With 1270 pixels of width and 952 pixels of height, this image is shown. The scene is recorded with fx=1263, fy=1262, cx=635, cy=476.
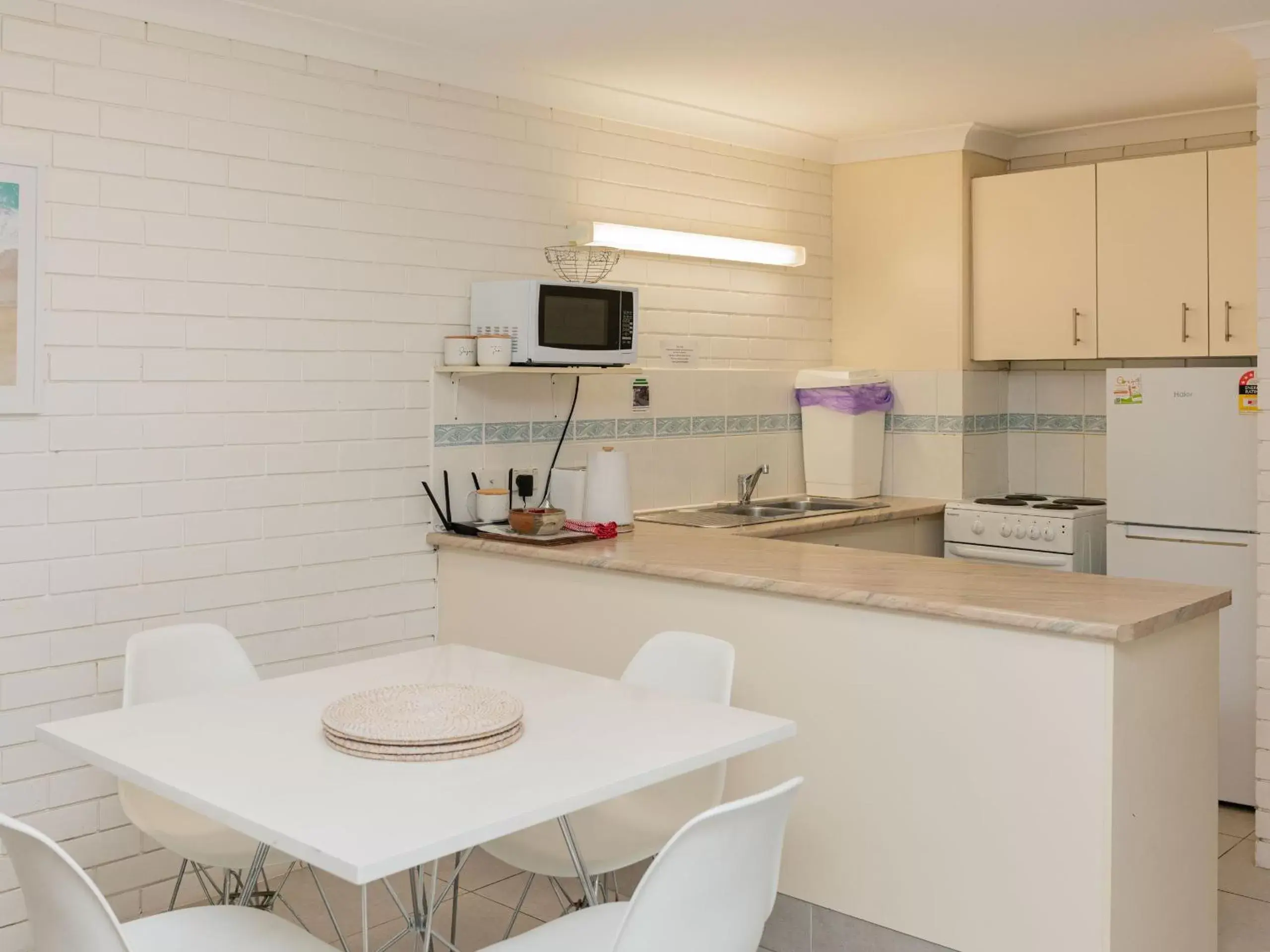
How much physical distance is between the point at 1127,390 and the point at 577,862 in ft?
9.98

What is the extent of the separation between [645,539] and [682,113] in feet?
5.80

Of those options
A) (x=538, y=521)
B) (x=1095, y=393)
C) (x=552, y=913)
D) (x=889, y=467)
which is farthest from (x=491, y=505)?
(x=1095, y=393)

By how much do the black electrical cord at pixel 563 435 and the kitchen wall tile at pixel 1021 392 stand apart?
7.09 feet

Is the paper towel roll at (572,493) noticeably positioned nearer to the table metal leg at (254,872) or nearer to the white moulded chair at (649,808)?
the white moulded chair at (649,808)

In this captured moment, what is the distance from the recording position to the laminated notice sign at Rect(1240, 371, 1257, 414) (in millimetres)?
4344

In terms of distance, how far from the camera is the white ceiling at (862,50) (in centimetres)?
361

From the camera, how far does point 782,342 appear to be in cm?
540

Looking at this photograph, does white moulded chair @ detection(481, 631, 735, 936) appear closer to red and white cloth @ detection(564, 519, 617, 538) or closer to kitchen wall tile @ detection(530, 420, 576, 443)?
red and white cloth @ detection(564, 519, 617, 538)

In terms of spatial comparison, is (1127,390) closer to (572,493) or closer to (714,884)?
(572,493)

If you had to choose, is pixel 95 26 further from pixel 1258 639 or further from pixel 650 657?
pixel 1258 639

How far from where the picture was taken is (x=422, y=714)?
2385 mm

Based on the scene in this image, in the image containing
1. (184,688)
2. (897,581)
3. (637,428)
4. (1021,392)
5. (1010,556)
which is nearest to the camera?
(184,688)

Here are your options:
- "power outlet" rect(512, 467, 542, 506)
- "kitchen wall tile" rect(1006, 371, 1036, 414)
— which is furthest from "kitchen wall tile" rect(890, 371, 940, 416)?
"power outlet" rect(512, 467, 542, 506)

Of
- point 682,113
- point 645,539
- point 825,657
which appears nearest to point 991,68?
point 682,113
